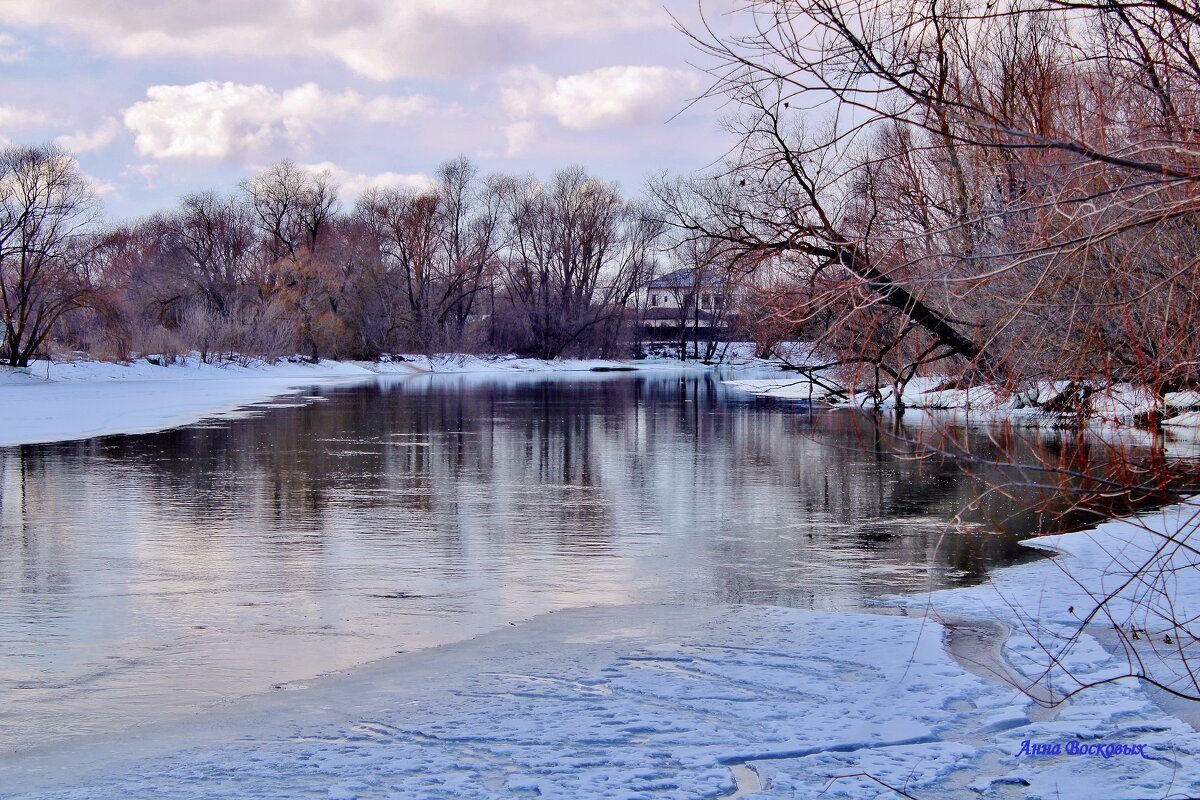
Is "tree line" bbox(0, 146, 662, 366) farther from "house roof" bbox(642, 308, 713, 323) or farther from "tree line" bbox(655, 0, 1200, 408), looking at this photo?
"tree line" bbox(655, 0, 1200, 408)

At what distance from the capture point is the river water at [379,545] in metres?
6.09

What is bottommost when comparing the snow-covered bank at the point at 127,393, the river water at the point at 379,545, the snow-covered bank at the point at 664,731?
the snow-covered bank at the point at 664,731

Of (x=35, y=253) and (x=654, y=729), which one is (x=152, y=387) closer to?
(x=35, y=253)

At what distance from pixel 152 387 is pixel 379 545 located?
31.9 meters

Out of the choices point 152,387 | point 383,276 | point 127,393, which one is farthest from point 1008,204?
point 383,276

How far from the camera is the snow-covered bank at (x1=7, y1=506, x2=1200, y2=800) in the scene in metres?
4.32

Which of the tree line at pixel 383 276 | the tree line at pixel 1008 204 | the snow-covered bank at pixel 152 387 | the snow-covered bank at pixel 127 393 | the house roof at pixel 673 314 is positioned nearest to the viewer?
the tree line at pixel 1008 204

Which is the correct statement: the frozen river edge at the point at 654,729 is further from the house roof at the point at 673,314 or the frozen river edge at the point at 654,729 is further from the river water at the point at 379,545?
the house roof at the point at 673,314

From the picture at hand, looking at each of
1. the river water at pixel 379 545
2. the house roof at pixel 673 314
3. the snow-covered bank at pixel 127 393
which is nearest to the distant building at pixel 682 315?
the house roof at pixel 673 314

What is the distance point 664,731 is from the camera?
4910mm

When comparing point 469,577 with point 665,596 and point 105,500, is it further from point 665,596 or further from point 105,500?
point 105,500

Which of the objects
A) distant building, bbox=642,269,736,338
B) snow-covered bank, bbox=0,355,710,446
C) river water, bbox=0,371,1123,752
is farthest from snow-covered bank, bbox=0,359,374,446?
distant building, bbox=642,269,736,338

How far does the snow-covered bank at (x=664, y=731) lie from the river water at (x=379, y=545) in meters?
0.53

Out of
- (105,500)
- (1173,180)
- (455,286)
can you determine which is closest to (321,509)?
(105,500)
